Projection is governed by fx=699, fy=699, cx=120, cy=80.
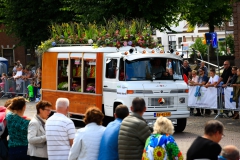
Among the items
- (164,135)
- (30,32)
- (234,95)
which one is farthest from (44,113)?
(30,32)

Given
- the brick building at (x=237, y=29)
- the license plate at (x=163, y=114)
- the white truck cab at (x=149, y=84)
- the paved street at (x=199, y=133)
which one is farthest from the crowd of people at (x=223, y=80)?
the brick building at (x=237, y=29)

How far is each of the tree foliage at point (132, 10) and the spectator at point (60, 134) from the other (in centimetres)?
2095

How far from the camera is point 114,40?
69.3ft

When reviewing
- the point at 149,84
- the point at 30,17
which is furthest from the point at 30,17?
the point at 149,84

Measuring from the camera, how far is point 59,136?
9820mm

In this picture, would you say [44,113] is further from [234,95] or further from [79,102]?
[234,95]

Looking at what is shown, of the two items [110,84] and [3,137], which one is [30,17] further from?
[3,137]

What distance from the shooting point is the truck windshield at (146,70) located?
63.2 feet

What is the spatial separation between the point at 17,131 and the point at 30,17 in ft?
109

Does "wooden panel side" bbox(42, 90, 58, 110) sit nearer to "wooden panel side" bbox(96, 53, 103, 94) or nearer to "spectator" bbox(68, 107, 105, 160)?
"wooden panel side" bbox(96, 53, 103, 94)

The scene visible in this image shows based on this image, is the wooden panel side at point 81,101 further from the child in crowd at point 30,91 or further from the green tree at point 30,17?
the green tree at point 30,17

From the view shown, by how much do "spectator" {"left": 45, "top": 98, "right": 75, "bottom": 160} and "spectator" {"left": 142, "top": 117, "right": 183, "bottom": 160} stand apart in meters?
1.72

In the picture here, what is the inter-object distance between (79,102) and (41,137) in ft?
35.7

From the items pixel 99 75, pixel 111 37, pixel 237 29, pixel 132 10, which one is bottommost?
pixel 99 75
